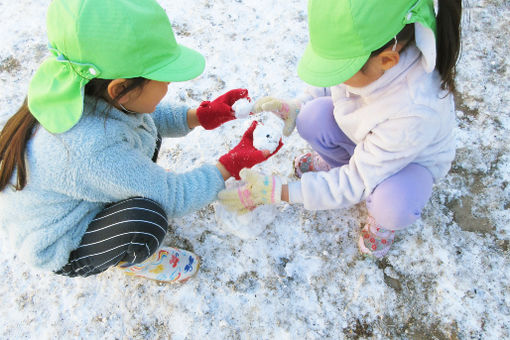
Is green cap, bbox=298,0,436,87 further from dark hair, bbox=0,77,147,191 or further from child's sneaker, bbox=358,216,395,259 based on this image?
child's sneaker, bbox=358,216,395,259

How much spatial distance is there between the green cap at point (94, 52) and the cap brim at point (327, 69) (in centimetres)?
33

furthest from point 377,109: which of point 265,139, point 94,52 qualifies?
point 94,52

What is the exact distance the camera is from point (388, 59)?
0.93 m

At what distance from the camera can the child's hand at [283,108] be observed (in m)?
1.40

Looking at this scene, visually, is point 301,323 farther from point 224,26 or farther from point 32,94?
point 224,26

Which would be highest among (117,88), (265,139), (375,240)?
Answer: (117,88)

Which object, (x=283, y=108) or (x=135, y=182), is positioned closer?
(x=135, y=182)

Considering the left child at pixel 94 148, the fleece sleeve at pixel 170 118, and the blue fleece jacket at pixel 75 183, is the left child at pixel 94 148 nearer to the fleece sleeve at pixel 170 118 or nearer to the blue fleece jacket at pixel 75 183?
the blue fleece jacket at pixel 75 183

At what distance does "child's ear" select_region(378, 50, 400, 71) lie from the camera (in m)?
0.90

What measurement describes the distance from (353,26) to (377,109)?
1.02 feet

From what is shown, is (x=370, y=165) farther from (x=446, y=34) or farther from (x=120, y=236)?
(x=120, y=236)

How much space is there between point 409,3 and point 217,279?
1139 millimetres

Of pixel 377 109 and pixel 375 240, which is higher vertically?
pixel 377 109

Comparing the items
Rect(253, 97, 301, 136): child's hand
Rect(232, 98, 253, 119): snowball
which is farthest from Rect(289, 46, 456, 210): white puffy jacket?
Rect(232, 98, 253, 119): snowball
